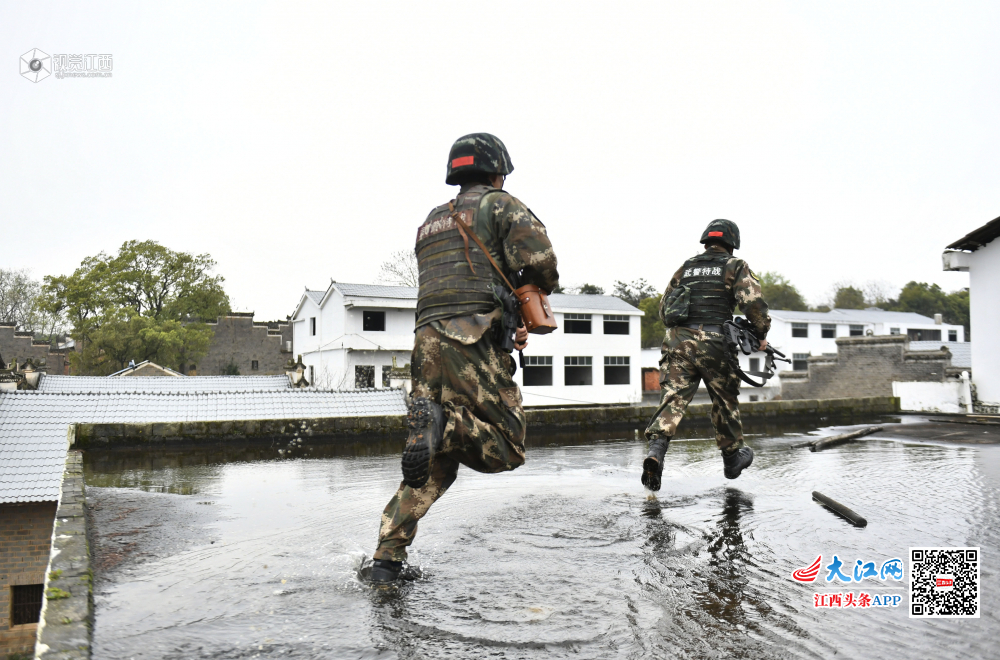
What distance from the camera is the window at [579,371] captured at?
4559 cm

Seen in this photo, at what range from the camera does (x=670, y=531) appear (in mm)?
3854

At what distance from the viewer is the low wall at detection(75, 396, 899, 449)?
824cm

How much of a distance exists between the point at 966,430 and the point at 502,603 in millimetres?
9667

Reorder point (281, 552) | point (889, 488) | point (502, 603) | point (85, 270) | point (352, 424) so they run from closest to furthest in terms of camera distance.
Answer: point (502, 603) → point (281, 552) → point (889, 488) → point (352, 424) → point (85, 270)

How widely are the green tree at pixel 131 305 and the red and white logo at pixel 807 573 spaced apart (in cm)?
4684

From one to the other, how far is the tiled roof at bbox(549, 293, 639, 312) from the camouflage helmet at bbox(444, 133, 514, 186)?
1622 inches

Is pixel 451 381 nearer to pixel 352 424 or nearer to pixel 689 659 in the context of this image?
pixel 689 659

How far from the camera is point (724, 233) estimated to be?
5.45 metres

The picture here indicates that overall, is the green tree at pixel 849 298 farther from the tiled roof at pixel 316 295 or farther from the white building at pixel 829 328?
the tiled roof at pixel 316 295

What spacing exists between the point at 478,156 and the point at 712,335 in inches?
103

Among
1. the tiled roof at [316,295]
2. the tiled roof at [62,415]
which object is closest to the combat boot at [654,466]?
the tiled roof at [62,415]

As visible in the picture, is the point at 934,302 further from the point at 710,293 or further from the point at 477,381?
the point at 477,381

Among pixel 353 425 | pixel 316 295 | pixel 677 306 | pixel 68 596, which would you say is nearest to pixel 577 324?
pixel 316 295

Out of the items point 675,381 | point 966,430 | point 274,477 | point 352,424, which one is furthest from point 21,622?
point 966,430
